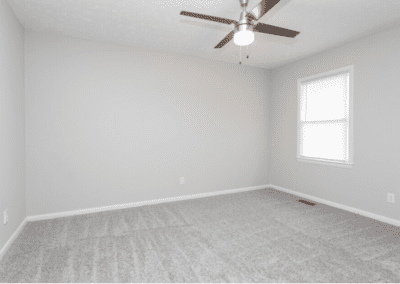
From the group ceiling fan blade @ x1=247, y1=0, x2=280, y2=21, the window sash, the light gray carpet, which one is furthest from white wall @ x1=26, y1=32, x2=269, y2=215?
ceiling fan blade @ x1=247, y1=0, x2=280, y2=21

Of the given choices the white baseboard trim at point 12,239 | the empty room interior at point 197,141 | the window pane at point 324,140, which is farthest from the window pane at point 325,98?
the white baseboard trim at point 12,239

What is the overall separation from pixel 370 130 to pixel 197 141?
270 centimetres

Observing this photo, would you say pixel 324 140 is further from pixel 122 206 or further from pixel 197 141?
pixel 122 206

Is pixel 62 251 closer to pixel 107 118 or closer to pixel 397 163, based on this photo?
pixel 107 118

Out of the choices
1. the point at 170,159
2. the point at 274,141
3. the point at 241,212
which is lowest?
the point at 241,212

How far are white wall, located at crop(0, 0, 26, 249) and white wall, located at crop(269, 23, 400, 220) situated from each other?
4403 mm

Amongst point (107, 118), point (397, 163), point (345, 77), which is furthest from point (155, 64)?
point (397, 163)

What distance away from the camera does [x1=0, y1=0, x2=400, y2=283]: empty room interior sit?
6.87 ft

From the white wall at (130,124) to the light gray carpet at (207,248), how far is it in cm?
53

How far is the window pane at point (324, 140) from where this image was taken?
355 cm

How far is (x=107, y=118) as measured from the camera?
3.41 meters

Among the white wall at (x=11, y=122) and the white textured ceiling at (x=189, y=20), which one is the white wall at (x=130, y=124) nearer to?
the white wall at (x=11, y=122)

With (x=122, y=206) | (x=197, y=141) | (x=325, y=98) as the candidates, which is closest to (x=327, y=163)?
(x=325, y=98)

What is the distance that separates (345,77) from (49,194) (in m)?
4.82
